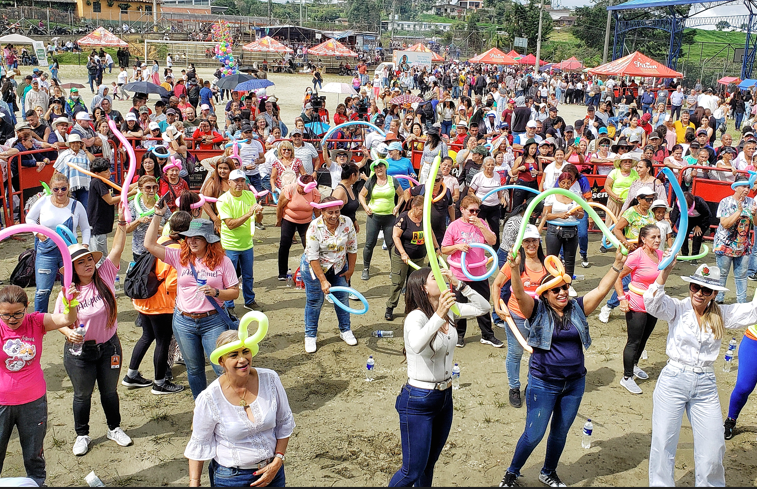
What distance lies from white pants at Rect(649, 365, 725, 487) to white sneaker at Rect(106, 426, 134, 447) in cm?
408

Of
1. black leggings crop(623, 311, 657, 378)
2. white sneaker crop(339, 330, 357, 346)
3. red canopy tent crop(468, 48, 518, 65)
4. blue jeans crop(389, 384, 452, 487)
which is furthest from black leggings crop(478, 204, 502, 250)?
red canopy tent crop(468, 48, 518, 65)

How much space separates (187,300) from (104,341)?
684 mm

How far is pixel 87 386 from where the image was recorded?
209 inches

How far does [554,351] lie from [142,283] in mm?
3556

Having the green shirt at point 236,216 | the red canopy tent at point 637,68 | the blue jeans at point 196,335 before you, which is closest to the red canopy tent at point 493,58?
the red canopy tent at point 637,68

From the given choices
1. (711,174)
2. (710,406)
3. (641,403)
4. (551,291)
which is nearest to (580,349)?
(551,291)

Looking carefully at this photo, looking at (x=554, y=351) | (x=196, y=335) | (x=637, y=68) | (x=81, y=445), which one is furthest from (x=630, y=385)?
(x=637, y=68)

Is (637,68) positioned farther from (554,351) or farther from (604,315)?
(554,351)

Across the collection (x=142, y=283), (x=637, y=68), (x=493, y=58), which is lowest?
(x=142, y=283)

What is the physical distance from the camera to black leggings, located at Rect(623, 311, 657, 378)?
6.50 metres

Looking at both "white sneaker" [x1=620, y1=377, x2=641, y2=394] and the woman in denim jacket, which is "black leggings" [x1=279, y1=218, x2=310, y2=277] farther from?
the woman in denim jacket

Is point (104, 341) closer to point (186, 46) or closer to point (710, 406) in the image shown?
point (710, 406)

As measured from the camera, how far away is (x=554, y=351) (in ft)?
15.7

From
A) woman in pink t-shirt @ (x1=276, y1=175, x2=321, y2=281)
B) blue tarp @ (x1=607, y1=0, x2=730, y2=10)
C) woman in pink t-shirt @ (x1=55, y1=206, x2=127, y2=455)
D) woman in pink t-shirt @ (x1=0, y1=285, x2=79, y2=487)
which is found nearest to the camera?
woman in pink t-shirt @ (x1=0, y1=285, x2=79, y2=487)
